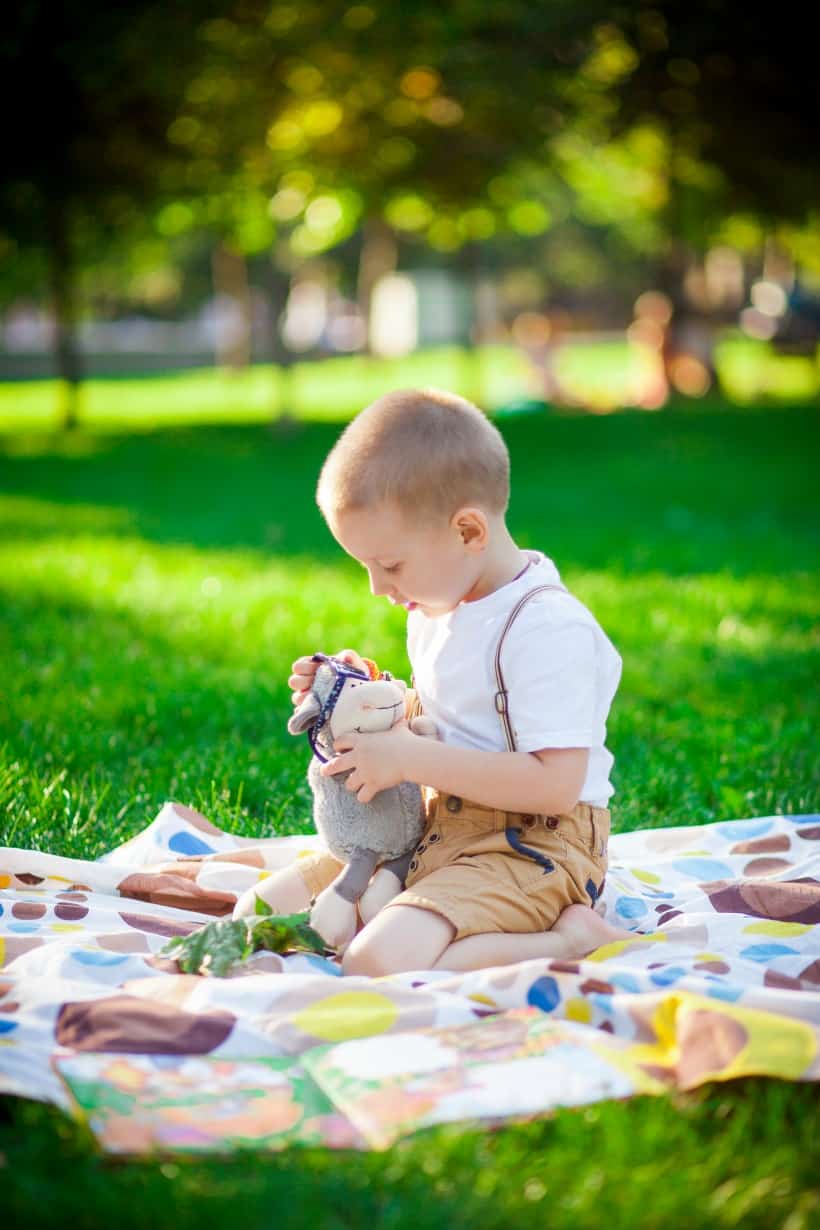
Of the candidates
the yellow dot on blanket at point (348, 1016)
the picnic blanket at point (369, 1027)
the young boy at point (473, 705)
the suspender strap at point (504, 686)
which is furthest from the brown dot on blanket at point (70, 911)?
the suspender strap at point (504, 686)

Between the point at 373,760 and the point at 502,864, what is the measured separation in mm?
360

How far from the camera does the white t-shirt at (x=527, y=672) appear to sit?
105 inches

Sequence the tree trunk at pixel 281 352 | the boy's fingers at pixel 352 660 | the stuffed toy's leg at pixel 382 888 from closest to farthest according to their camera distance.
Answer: the stuffed toy's leg at pixel 382 888 < the boy's fingers at pixel 352 660 < the tree trunk at pixel 281 352

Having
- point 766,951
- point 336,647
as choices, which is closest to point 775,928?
point 766,951

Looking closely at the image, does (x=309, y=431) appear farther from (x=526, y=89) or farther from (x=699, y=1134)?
(x=699, y=1134)

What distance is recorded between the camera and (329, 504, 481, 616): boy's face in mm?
2654

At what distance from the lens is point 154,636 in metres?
5.79

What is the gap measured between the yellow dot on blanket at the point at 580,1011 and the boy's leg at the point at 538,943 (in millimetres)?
270

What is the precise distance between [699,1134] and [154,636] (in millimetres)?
4131

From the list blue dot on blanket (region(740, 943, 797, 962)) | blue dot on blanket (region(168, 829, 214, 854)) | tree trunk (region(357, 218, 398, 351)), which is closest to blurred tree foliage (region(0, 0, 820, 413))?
tree trunk (region(357, 218, 398, 351))

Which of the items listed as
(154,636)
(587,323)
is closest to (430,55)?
(154,636)

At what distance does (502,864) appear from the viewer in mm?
2744

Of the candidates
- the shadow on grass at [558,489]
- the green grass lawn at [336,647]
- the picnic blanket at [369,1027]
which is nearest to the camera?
the green grass lawn at [336,647]

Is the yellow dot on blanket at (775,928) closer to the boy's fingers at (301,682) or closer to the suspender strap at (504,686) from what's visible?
the suspender strap at (504,686)
